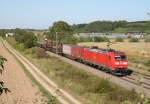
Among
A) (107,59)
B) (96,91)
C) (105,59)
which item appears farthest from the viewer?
(105,59)

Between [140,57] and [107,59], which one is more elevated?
[107,59]

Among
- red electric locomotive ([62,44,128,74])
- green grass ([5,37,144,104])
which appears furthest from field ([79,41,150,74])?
green grass ([5,37,144,104])

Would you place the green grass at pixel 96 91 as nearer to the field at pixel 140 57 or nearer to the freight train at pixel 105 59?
the field at pixel 140 57

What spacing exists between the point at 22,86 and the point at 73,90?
6.88 metres

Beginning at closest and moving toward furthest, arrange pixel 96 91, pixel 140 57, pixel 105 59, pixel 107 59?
pixel 96 91 → pixel 107 59 → pixel 105 59 → pixel 140 57

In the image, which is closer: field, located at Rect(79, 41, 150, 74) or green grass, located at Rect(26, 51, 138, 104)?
field, located at Rect(79, 41, 150, 74)

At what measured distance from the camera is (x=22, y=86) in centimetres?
3347

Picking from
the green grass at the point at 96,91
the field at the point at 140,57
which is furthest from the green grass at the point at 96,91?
the field at the point at 140,57

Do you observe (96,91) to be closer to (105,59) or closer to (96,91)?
(96,91)

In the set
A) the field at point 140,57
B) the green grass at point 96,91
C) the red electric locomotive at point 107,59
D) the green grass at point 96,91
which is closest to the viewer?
the field at point 140,57

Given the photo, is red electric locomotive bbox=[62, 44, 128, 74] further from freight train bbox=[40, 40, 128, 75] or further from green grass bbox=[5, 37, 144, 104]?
green grass bbox=[5, 37, 144, 104]

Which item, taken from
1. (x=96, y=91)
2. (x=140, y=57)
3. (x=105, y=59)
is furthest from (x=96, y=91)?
(x=140, y=57)

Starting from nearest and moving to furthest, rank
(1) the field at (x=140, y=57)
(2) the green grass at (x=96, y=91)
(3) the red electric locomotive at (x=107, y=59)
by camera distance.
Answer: (1) the field at (x=140, y=57), (2) the green grass at (x=96, y=91), (3) the red electric locomotive at (x=107, y=59)

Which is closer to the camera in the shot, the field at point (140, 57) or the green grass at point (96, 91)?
the field at point (140, 57)
